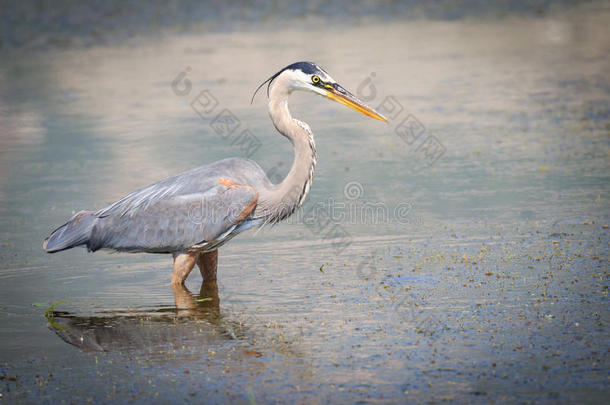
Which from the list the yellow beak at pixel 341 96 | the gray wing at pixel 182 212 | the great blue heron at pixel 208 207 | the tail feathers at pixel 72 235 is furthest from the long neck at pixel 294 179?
the tail feathers at pixel 72 235

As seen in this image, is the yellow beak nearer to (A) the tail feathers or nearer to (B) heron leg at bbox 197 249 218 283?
(B) heron leg at bbox 197 249 218 283

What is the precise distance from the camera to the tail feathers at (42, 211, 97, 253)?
23.0ft

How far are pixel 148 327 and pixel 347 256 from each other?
77.0 inches

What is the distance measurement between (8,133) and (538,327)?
965cm

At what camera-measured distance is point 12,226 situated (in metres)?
8.78

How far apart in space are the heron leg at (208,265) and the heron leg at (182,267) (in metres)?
0.15

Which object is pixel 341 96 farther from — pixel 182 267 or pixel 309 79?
pixel 182 267

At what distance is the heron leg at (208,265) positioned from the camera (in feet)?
23.3

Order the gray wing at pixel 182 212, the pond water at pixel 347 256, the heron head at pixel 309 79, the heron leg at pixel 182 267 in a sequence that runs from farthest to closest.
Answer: the heron head at pixel 309 79 < the heron leg at pixel 182 267 < the gray wing at pixel 182 212 < the pond water at pixel 347 256

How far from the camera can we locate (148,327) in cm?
616

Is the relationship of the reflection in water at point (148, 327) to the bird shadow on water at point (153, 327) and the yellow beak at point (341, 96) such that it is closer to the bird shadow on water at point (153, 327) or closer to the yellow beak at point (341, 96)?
the bird shadow on water at point (153, 327)

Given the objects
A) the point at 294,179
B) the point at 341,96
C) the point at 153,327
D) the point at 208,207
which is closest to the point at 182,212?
the point at 208,207

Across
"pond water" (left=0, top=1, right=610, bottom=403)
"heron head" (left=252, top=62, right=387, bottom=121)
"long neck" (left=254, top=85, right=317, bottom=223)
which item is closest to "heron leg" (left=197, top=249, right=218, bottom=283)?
"pond water" (left=0, top=1, right=610, bottom=403)

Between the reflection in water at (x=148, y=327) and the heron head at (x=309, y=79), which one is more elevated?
the heron head at (x=309, y=79)
